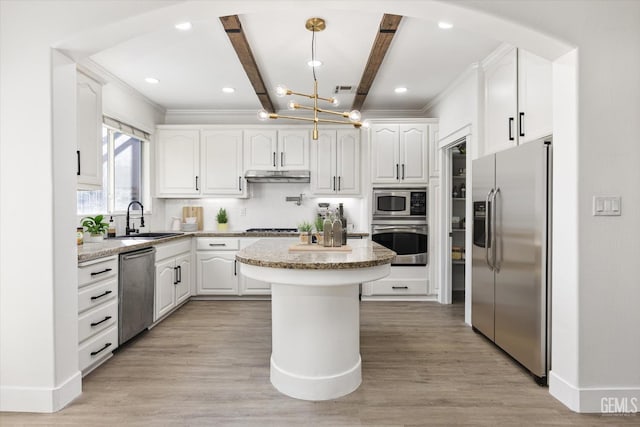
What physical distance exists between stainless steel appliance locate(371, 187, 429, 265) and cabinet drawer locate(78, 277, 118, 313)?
9.50 feet

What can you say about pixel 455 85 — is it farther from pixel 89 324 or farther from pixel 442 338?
pixel 89 324

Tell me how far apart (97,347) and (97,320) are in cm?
19

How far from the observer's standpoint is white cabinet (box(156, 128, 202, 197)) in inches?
195

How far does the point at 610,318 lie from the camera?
2.15 m

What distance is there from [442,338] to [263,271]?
205 cm

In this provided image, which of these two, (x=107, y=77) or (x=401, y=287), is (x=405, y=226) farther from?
(x=107, y=77)

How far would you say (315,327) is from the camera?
225 cm

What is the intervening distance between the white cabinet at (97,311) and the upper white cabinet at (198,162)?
2.17 meters

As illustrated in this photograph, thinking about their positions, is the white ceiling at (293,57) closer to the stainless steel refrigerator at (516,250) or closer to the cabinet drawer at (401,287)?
the stainless steel refrigerator at (516,250)

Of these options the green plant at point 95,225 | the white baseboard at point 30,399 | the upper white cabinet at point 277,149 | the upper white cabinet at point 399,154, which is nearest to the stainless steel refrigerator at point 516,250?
the upper white cabinet at point 399,154

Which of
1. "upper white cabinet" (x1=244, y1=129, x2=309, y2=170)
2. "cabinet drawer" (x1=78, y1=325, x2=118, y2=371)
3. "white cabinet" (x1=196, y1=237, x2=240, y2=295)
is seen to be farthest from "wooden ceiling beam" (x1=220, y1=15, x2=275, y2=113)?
"cabinet drawer" (x1=78, y1=325, x2=118, y2=371)

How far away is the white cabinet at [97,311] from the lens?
252cm

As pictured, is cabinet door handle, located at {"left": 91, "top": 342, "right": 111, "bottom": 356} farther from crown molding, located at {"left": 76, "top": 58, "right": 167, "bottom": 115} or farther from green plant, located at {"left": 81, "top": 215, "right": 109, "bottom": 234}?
crown molding, located at {"left": 76, "top": 58, "right": 167, "bottom": 115}

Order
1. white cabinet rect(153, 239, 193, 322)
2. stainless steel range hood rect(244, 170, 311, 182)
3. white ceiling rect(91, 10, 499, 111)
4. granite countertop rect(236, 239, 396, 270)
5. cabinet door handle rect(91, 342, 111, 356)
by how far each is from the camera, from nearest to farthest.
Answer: granite countertop rect(236, 239, 396, 270), cabinet door handle rect(91, 342, 111, 356), white ceiling rect(91, 10, 499, 111), white cabinet rect(153, 239, 193, 322), stainless steel range hood rect(244, 170, 311, 182)
